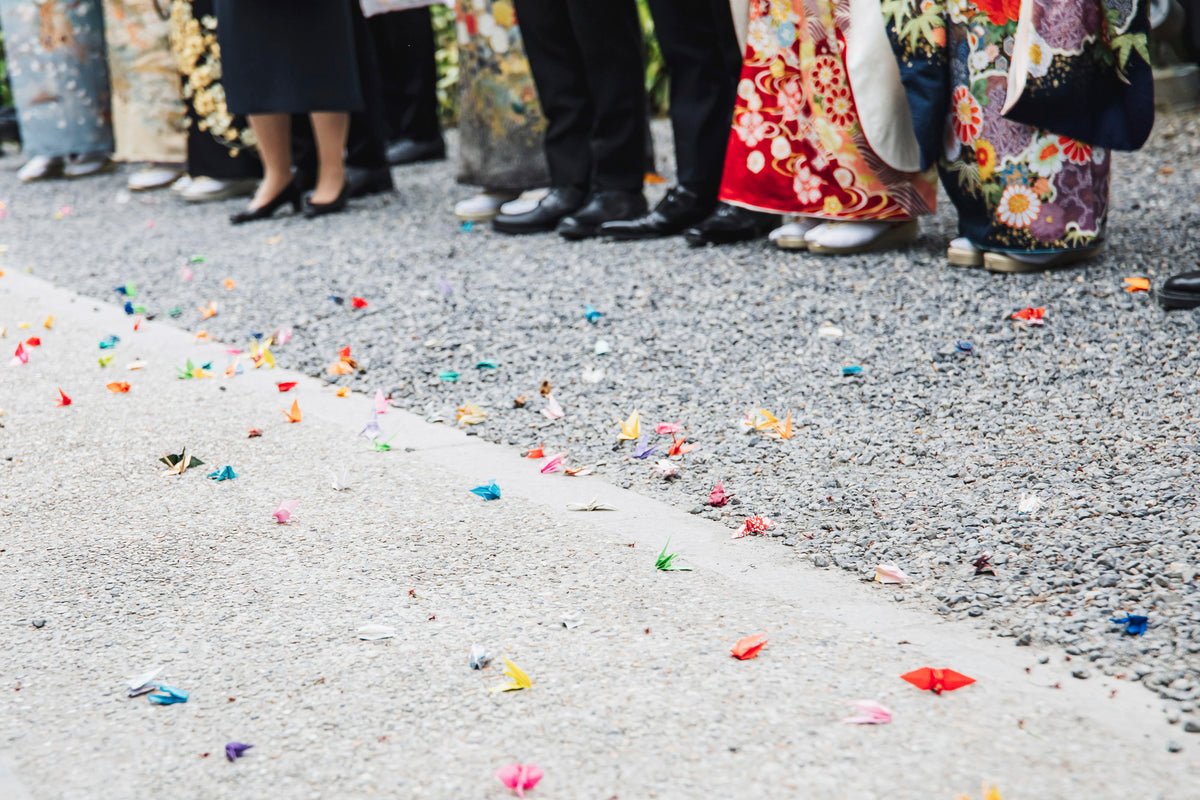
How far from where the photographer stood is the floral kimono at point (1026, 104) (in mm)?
2578

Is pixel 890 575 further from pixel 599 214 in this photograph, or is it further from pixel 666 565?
pixel 599 214

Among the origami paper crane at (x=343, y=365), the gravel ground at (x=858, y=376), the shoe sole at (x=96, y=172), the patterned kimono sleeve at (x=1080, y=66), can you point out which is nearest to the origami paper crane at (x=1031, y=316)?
the gravel ground at (x=858, y=376)

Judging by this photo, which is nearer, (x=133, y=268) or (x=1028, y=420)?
(x=1028, y=420)

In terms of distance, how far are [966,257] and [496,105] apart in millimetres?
1893

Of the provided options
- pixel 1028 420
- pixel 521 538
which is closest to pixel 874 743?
pixel 521 538

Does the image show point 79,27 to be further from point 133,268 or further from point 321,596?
point 321,596

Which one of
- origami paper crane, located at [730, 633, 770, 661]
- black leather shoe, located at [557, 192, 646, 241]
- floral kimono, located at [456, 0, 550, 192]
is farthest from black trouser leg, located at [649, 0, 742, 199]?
Result: origami paper crane, located at [730, 633, 770, 661]

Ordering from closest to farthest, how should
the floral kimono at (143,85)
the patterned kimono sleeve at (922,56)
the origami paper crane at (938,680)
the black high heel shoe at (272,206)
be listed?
the origami paper crane at (938,680)
the patterned kimono sleeve at (922,56)
the black high heel shoe at (272,206)
the floral kimono at (143,85)

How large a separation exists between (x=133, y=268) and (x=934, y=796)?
3.47m

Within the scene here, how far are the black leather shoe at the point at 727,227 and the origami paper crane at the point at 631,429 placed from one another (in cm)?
141

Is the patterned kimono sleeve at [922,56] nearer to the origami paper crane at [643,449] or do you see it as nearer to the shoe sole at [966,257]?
the shoe sole at [966,257]

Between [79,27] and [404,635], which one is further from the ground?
[79,27]

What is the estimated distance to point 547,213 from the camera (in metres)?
3.98

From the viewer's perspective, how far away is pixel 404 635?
1.47 m
